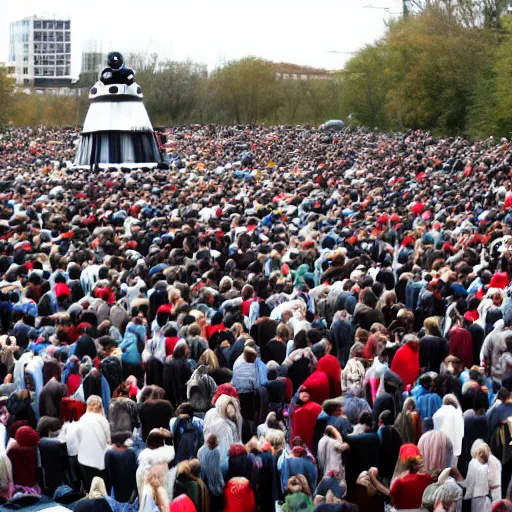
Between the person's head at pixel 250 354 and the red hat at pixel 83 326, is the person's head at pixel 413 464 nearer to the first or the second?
the person's head at pixel 250 354

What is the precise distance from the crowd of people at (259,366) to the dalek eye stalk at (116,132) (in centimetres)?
2398

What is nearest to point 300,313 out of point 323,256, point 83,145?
point 323,256

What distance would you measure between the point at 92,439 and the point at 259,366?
213 cm

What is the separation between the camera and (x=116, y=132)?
162 ft

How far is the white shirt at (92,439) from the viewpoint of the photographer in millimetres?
11617

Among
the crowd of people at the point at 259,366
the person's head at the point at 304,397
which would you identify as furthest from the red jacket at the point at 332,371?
the person's head at the point at 304,397

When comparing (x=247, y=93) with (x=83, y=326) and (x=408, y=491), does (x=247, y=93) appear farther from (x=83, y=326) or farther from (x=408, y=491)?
(x=408, y=491)

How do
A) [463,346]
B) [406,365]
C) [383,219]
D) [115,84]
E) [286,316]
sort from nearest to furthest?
[406,365] → [463,346] → [286,316] → [383,219] → [115,84]

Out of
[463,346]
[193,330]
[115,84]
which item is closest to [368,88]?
[115,84]

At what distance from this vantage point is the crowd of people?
10.7m

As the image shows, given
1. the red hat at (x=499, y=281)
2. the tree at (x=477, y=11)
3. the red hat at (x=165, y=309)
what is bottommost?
the red hat at (x=165, y=309)

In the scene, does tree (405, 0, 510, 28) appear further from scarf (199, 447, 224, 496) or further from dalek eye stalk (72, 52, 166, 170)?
scarf (199, 447, 224, 496)

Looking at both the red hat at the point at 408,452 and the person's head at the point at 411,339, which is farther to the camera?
the person's head at the point at 411,339

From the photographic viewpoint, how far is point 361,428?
1118cm
